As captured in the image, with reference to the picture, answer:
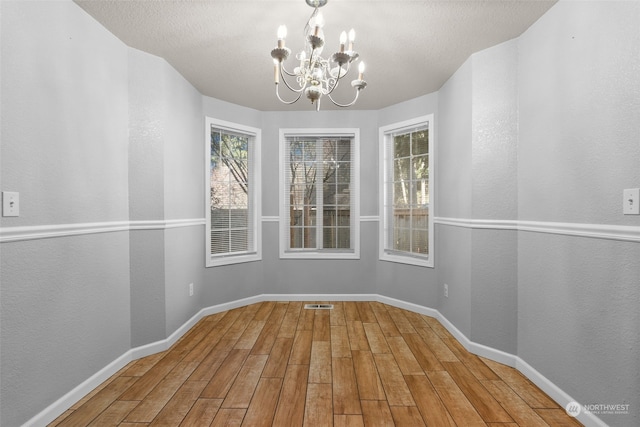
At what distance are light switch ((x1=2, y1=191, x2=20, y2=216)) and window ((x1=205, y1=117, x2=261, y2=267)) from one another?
2.01m

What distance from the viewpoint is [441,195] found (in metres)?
3.43

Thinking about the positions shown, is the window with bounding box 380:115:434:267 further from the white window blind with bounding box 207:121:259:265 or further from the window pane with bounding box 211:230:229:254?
the window pane with bounding box 211:230:229:254

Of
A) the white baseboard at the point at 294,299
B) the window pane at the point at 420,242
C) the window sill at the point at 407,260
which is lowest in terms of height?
the white baseboard at the point at 294,299

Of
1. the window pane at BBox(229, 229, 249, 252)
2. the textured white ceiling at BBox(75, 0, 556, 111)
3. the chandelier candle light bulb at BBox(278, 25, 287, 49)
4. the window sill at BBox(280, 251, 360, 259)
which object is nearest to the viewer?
the chandelier candle light bulb at BBox(278, 25, 287, 49)

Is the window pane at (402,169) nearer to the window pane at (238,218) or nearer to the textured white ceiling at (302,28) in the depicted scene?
the textured white ceiling at (302,28)

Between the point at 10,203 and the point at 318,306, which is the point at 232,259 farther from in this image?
the point at 10,203

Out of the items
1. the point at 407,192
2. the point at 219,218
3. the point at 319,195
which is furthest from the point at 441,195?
the point at 219,218

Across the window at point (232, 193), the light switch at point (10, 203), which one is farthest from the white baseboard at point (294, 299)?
the light switch at point (10, 203)

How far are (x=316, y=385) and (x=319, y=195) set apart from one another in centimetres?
259

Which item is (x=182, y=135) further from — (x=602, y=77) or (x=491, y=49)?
(x=602, y=77)

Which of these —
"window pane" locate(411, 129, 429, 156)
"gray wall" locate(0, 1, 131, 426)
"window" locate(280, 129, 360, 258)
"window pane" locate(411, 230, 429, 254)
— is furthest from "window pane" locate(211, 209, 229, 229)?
"window pane" locate(411, 129, 429, 156)

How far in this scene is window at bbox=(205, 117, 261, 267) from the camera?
3798mm

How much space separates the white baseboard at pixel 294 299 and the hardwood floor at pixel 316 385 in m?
0.05

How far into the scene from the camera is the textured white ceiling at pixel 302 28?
6.83 ft
